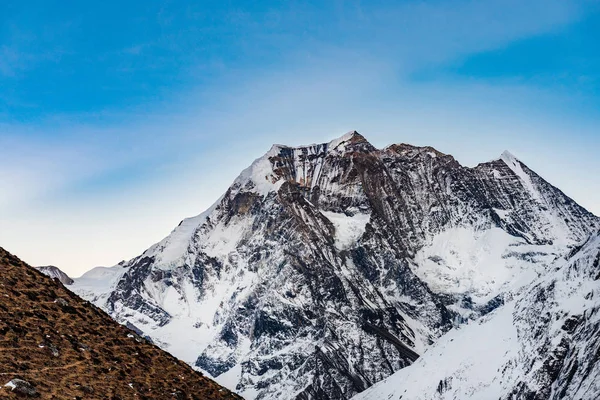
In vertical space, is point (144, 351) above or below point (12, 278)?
below

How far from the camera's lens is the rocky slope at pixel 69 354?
3247cm

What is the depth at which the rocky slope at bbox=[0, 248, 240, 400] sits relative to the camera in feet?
107

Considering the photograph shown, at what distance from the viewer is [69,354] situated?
117 feet

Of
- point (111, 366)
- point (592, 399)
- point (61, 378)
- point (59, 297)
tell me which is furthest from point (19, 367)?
point (592, 399)

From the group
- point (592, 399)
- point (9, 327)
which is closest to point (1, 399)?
point (9, 327)

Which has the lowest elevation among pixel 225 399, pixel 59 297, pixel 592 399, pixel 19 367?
pixel 592 399

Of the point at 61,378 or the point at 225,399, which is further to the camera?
the point at 225,399

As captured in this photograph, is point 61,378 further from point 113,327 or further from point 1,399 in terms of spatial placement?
point 113,327

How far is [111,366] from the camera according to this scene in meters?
36.6

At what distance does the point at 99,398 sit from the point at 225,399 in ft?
28.3

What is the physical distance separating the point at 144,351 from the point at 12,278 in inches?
284

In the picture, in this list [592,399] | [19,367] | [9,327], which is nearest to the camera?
[19,367]

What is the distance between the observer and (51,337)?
35.9 m

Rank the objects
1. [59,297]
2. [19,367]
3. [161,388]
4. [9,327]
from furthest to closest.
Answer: [59,297] < [161,388] < [9,327] < [19,367]
